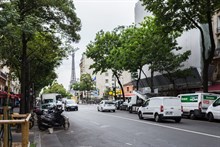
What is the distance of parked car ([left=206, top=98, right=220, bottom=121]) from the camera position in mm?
24016

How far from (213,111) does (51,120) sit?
38.8 feet

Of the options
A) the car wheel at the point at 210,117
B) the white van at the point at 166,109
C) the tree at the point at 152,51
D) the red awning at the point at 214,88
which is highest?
the tree at the point at 152,51

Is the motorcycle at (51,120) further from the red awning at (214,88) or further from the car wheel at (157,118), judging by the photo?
the red awning at (214,88)

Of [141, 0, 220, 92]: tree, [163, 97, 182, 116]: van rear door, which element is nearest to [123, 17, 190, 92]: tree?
[141, 0, 220, 92]: tree

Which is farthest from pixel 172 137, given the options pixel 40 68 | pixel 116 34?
pixel 116 34

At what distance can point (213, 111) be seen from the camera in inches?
961

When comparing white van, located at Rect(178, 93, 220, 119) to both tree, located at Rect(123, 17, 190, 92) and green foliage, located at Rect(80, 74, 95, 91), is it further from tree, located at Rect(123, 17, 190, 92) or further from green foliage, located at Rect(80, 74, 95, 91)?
green foliage, located at Rect(80, 74, 95, 91)

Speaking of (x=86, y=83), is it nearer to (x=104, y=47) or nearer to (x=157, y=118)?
(x=104, y=47)

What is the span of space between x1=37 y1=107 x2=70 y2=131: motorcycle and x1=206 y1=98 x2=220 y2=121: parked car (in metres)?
10.7

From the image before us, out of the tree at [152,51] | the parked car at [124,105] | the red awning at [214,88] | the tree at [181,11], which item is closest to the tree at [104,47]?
the parked car at [124,105]

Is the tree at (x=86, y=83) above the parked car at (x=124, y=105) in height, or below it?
above

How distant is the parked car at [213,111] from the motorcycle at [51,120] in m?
10.7

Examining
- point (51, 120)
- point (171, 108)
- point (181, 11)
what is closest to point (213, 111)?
point (171, 108)

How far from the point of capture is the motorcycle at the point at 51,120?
19172 mm
